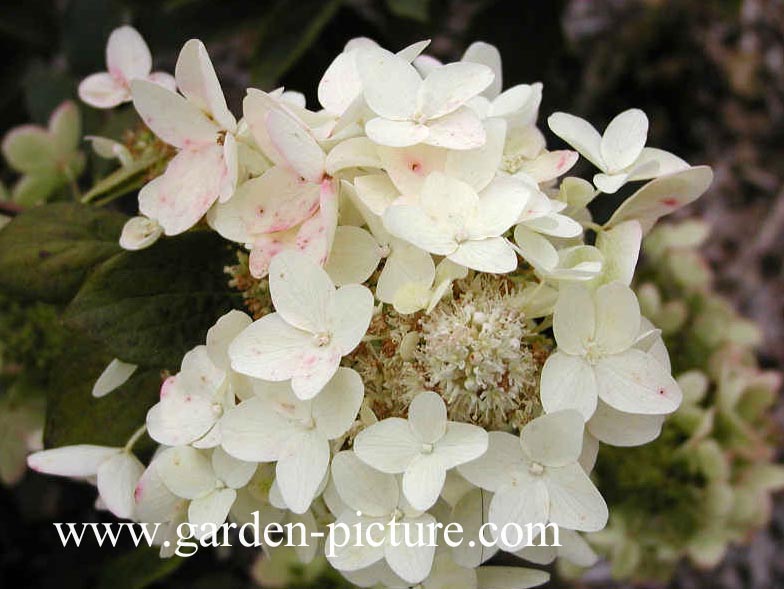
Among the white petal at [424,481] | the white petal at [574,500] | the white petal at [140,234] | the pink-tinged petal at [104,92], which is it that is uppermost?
the pink-tinged petal at [104,92]

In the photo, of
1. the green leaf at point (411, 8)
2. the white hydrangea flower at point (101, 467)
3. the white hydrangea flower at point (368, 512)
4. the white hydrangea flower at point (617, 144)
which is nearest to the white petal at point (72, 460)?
the white hydrangea flower at point (101, 467)

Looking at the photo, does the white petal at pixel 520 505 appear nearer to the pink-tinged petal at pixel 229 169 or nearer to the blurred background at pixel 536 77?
the pink-tinged petal at pixel 229 169

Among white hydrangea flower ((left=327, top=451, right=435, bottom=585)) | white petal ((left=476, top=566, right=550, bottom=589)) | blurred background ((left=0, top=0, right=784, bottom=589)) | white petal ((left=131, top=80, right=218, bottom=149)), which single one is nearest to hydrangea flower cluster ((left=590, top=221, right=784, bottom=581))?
blurred background ((left=0, top=0, right=784, bottom=589))

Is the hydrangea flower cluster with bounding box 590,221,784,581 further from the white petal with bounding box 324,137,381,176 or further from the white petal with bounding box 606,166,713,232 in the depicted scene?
the white petal with bounding box 324,137,381,176

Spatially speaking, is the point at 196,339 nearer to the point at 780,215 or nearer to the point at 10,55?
the point at 10,55

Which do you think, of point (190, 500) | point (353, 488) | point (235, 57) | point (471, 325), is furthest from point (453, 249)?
point (235, 57)

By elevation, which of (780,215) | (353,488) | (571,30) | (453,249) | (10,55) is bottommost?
(780,215)
